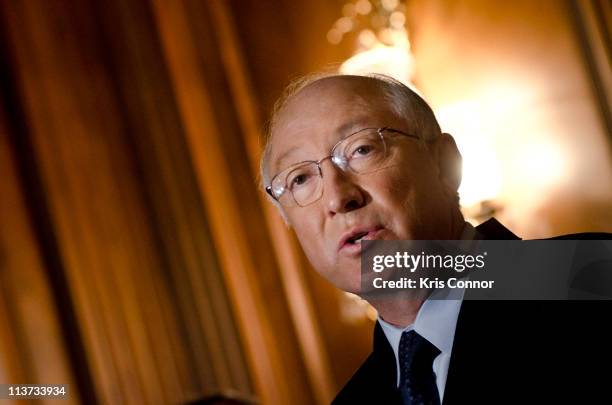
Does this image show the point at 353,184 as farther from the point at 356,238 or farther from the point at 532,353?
the point at 532,353

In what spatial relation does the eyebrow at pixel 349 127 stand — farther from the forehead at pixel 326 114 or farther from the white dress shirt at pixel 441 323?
the white dress shirt at pixel 441 323

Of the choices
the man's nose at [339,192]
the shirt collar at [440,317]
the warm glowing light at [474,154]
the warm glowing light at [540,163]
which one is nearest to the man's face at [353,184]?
the man's nose at [339,192]

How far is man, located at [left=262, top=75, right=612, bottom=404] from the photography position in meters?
0.92

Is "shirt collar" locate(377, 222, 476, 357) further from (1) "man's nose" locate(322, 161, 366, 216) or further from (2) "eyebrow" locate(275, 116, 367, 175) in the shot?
(2) "eyebrow" locate(275, 116, 367, 175)

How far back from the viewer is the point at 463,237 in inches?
47.6

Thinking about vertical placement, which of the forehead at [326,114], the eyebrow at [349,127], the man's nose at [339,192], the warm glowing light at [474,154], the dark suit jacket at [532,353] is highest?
the warm glowing light at [474,154]

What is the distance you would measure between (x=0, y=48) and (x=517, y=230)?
2496 mm

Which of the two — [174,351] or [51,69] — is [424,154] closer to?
[174,351]

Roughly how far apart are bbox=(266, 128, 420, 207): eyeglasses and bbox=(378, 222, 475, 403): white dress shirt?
0.29 meters
